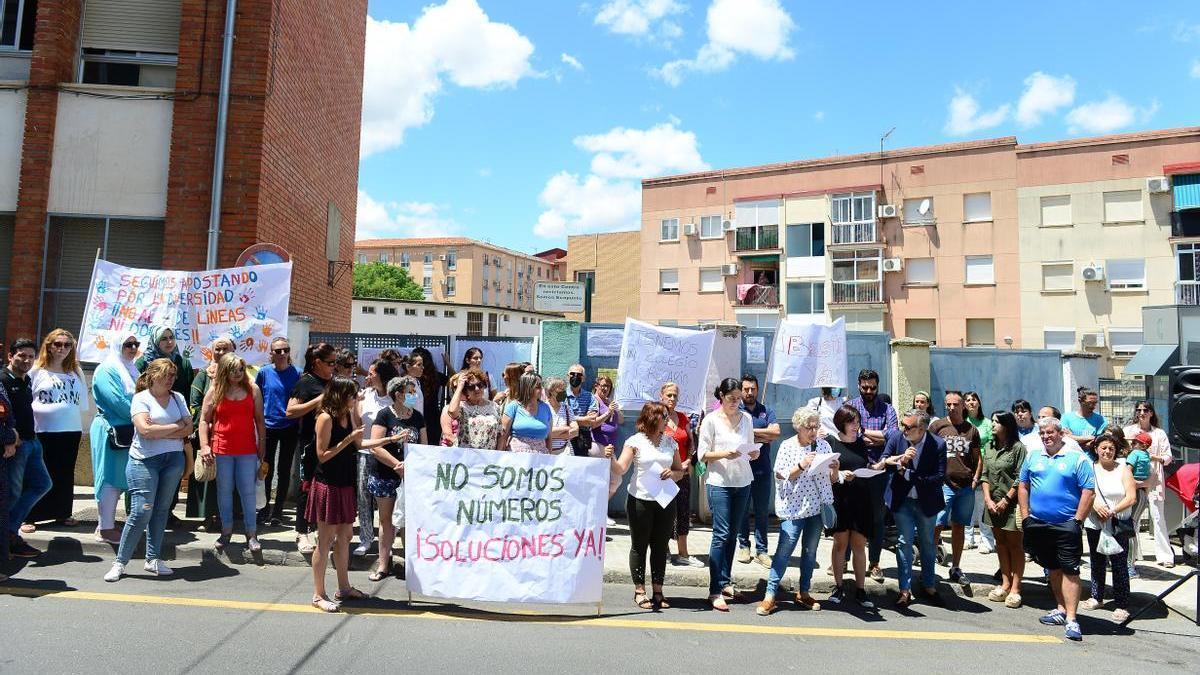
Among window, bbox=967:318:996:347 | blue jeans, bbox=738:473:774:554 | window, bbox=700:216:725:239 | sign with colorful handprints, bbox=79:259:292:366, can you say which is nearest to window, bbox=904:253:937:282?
window, bbox=967:318:996:347

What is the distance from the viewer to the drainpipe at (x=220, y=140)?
1122 centimetres

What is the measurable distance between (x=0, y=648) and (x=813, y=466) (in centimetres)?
596

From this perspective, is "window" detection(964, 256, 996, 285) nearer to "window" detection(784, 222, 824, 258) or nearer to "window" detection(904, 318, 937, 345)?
"window" detection(904, 318, 937, 345)

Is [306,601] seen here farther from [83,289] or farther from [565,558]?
[83,289]

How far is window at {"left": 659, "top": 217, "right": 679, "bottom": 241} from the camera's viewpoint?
157 feet

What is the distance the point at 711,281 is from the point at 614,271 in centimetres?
1531

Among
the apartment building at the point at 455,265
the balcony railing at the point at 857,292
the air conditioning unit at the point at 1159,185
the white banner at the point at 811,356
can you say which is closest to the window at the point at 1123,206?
the air conditioning unit at the point at 1159,185

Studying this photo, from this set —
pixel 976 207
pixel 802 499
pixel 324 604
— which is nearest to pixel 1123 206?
pixel 976 207

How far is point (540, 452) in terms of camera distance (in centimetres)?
682

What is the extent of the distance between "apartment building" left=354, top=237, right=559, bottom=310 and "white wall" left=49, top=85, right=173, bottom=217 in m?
84.2

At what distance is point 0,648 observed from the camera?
15.3 ft

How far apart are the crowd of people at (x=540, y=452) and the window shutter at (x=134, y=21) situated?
270 inches

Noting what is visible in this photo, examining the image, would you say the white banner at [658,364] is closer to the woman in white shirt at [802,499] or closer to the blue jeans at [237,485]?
the woman in white shirt at [802,499]

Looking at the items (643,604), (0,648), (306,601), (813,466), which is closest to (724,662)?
(643,604)
